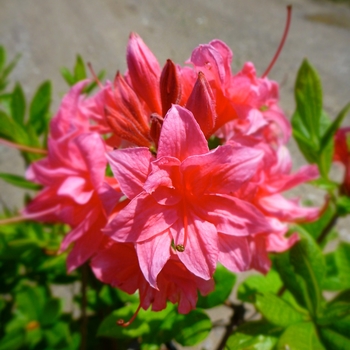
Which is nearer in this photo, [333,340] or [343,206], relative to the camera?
[333,340]

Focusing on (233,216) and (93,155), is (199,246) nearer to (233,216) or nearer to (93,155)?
(233,216)

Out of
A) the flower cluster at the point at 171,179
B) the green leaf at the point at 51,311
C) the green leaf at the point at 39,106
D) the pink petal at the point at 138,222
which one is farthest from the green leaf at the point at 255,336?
the green leaf at the point at 39,106

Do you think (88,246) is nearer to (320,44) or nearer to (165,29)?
(165,29)

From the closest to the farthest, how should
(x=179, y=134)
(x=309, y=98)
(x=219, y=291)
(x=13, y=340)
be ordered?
(x=179, y=134), (x=219, y=291), (x=309, y=98), (x=13, y=340)

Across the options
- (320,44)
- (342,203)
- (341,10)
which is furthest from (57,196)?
(341,10)

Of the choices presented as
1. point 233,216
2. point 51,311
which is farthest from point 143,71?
point 51,311

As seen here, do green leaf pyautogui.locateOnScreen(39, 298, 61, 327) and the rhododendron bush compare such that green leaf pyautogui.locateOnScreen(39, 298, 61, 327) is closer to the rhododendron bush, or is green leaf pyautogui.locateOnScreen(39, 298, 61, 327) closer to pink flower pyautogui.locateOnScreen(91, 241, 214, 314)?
the rhododendron bush

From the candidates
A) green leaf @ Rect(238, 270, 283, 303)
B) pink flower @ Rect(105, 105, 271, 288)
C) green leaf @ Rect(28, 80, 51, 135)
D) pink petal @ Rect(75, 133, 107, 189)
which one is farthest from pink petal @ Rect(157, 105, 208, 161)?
green leaf @ Rect(28, 80, 51, 135)
